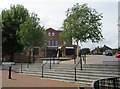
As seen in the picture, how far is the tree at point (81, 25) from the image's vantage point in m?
33.7

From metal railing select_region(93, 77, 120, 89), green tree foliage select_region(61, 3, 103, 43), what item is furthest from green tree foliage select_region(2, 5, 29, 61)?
metal railing select_region(93, 77, 120, 89)

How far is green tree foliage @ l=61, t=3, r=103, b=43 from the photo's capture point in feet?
110

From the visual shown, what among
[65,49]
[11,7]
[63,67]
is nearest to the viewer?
[63,67]

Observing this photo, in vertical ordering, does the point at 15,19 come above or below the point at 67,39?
above

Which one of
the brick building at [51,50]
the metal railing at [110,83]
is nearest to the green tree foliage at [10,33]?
the brick building at [51,50]

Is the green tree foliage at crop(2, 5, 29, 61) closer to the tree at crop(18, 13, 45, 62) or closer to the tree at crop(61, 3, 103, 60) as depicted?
the tree at crop(18, 13, 45, 62)

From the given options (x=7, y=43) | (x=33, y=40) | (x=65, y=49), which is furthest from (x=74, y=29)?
(x=65, y=49)

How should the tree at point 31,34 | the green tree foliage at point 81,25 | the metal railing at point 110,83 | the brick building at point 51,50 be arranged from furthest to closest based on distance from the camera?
the brick building at point 51,50 < the tree at point 31,34 < the green tree foliage at point 81,25 < the metal railing at point 110,83

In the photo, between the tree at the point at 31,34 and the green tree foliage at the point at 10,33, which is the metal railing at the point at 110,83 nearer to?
the tree at the point at 31,34

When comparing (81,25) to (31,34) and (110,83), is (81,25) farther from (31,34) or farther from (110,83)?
(110,83)

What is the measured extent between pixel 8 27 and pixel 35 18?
6.43 m

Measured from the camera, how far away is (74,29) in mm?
33688

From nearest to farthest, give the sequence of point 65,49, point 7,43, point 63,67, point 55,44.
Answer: point 63,67, point 7,43, point 65,49, point 55,44

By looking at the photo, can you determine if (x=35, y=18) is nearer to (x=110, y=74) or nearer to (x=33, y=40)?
(x=33, y=40)
